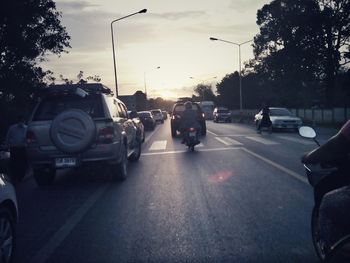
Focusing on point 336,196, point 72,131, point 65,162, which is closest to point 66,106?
point 72,131

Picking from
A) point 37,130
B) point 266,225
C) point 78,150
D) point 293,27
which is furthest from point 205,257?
point 293,27

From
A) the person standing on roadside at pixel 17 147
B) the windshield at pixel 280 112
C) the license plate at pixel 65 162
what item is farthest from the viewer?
the windshield at pixel 280 112

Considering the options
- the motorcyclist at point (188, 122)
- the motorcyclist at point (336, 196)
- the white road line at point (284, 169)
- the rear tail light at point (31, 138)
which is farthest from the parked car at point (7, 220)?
the motorcyclist at point (188, 122)

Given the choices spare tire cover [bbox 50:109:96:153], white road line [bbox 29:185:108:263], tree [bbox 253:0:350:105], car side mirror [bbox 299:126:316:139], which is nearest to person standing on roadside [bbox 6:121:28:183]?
spare tire cover [bbox 50:109:96:153]

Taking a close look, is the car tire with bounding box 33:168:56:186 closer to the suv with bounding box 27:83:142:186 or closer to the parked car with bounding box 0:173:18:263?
the suv with bounding box 27:83:142:186

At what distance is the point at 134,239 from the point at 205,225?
1022 millimetres

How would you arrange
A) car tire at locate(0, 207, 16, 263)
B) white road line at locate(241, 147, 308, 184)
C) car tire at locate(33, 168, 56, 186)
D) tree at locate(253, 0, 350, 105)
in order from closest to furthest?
car tire at locate(0, 207, 16, 263) → white road line at locate(241, 147, 308, 184) → car tire at locate(33, 168, 56, 186) → tree at locate(253, 0, 350, 105)

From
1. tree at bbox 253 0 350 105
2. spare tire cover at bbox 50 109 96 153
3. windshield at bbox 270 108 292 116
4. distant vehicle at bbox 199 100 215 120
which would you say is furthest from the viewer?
distant vehicle at bbox 199 100 215 120

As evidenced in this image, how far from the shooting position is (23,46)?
21.7m

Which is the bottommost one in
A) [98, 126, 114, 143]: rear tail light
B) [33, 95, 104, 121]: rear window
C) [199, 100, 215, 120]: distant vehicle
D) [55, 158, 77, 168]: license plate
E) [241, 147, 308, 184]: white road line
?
[199, 100, 215, 120]: distant vehicle

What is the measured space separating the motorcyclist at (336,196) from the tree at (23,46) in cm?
1761

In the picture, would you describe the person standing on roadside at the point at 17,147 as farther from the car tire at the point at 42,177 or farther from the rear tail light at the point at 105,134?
the rear tail light at the point at 105,134

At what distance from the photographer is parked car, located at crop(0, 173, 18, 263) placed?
4285 millimetres

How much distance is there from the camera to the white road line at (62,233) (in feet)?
15.9
